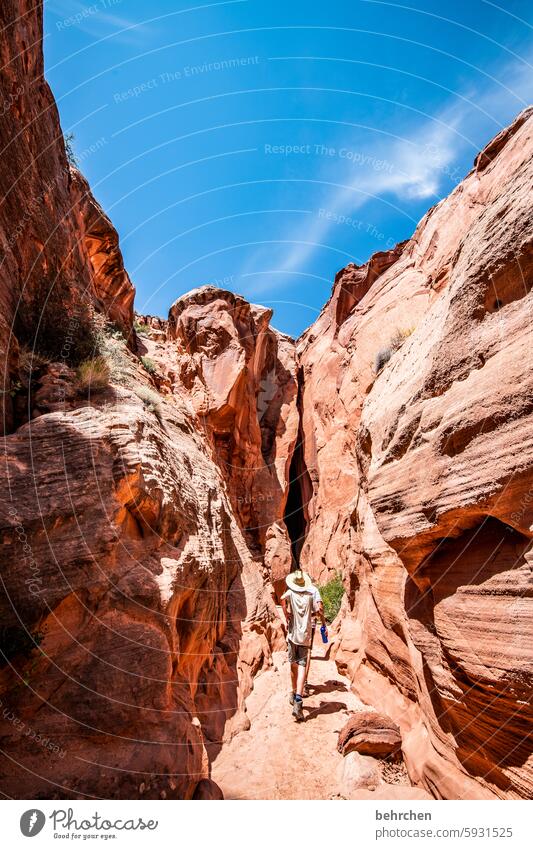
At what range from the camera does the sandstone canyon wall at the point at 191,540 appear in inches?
163

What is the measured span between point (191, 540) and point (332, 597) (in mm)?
9561

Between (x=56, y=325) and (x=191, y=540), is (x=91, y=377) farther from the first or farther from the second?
(x=191, y=540)

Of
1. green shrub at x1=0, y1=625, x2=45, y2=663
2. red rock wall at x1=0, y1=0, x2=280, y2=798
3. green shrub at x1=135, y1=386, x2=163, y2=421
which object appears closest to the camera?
green shrub at x1=0, y1=625, x2=45, y2=663

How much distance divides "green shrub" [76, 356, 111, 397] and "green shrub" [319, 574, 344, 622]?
11.7 m

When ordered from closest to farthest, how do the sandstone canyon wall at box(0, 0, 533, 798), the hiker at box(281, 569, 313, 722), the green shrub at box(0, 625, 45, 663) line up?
the sandstone canyon wall at box(0, 0, 533, 798) → the green shrub at box(0, 625, 45, 663) → the hiker at box(281, 569, 313, 722)

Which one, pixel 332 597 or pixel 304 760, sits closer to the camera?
pixel 304 760

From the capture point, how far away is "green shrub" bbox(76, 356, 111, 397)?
26.5ft

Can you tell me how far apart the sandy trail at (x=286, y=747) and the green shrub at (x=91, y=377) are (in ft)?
23.3

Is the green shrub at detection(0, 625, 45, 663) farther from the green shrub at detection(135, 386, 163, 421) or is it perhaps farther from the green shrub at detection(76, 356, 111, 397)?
the green shrub at detection(135, 386, 163, 421)

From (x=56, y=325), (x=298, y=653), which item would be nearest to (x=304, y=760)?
(x=298, y=653)

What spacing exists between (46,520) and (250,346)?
17.2 metres

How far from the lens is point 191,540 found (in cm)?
873

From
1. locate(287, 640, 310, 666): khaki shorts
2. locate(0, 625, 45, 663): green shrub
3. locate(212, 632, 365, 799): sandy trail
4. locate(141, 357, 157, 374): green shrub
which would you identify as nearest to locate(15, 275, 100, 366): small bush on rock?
locate(141, 357, 157, 374): green shrub

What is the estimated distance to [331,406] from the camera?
23047 mm
